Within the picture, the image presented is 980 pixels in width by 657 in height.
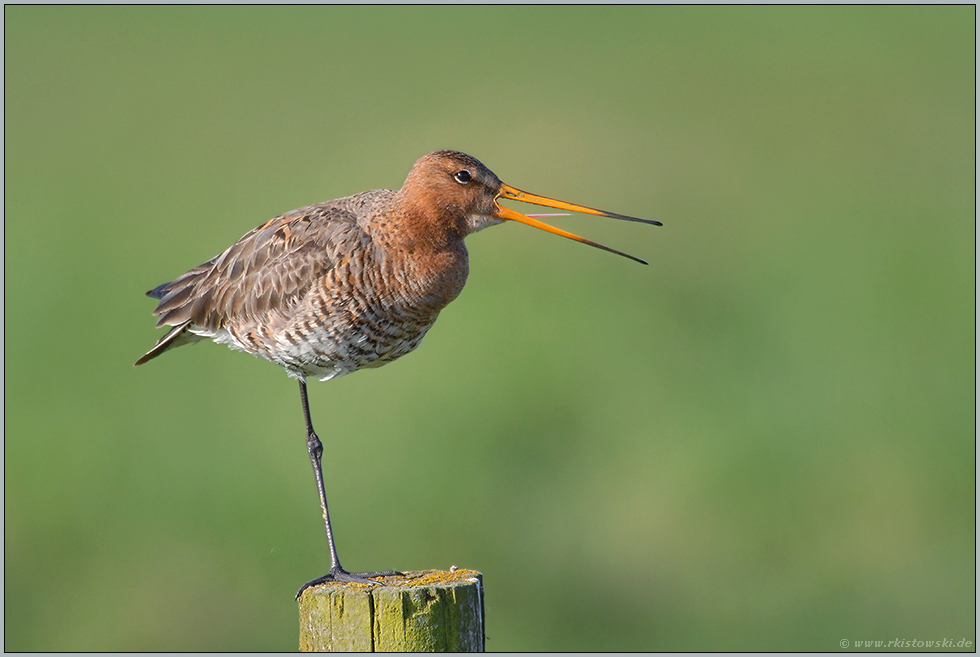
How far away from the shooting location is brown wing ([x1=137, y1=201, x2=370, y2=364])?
6.49 meters

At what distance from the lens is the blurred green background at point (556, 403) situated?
1041 centimetres

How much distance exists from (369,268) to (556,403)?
523 centimetres

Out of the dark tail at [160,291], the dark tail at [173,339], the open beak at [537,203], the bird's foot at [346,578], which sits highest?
the open beak at [537,203]

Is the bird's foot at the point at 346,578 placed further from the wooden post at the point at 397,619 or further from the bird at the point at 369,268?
the wooden post at the point at 397,619

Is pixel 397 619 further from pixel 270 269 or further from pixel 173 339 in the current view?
pixel 173 339

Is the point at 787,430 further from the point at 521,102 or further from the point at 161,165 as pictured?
the point at 161,165

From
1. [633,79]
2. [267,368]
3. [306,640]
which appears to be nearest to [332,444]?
[267,368]

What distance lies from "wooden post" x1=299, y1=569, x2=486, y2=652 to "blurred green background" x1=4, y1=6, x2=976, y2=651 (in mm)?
4887

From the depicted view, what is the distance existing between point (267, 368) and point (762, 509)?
17.3ft

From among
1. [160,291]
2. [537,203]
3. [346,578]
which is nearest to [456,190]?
[537,203]

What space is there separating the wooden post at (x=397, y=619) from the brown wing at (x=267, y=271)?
194cm

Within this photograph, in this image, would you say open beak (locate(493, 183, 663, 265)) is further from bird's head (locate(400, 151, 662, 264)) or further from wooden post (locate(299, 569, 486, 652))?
wooden post (locate(299, 569, 486, 652))

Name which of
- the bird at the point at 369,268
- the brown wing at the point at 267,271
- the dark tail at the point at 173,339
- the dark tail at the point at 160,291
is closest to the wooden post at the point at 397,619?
the bird at the point at 369,268

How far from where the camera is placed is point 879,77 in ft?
61.3
